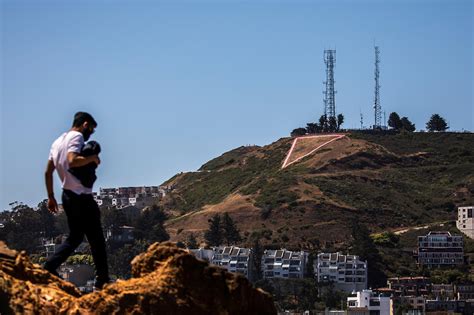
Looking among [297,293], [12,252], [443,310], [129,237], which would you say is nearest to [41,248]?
[129,237]

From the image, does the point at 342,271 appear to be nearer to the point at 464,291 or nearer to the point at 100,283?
Answer: the point at 464,291

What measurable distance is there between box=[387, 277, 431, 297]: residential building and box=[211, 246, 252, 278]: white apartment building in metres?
12.5

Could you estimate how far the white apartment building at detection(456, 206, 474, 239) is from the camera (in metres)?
154

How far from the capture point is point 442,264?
147 meters

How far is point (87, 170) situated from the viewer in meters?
10.7

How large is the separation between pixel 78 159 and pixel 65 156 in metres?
0.14

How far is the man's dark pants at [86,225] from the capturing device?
1070 centimetres

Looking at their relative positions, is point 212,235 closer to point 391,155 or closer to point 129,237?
point 129,237

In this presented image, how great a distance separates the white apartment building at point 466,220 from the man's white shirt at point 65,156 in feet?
474

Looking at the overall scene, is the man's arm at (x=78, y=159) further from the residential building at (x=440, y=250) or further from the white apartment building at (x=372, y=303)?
the residential building at (x=440, y=250)

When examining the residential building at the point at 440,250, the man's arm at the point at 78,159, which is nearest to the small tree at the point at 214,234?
the residential building at the point at 440,250

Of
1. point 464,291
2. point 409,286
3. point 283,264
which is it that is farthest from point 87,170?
point 283,264

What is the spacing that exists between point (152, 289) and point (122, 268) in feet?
336

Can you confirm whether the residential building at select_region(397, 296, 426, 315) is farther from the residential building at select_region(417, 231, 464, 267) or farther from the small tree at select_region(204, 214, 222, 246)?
the small tree at select_region(204, 214, 222, 246)
